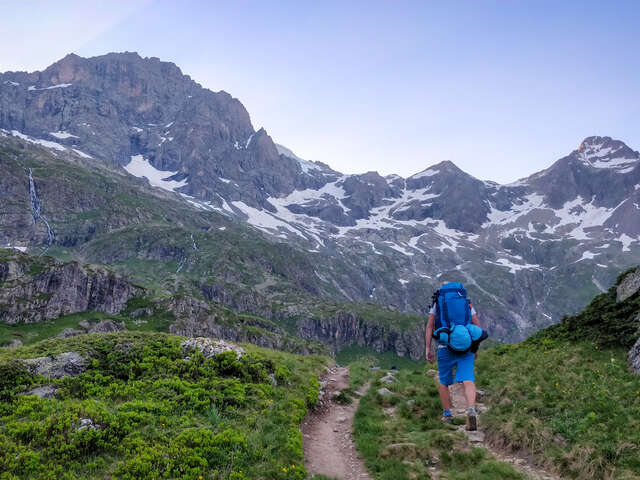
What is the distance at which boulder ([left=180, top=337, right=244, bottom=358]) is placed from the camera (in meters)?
19.1

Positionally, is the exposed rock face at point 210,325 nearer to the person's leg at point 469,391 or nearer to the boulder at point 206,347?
the boulder at point 206,347

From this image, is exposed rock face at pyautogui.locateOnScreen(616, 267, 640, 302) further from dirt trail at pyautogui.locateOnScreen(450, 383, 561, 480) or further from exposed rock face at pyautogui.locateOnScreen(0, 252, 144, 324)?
exposed rock face at pyautogui.locateOnScreen(0, 252, 144, 324)

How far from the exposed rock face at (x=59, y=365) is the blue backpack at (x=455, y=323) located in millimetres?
14250

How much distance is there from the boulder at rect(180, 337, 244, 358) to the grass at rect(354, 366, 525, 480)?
7295mm

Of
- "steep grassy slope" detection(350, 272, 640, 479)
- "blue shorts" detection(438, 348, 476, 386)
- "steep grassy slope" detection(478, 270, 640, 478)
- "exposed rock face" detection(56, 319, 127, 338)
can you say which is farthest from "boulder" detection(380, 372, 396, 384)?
"exposed rock face" detection(56, 319, 127, 338)

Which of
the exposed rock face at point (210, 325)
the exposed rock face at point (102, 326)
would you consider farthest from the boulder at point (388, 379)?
the exposed rock face at point (210, 325)

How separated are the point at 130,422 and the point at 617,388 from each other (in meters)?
17.1

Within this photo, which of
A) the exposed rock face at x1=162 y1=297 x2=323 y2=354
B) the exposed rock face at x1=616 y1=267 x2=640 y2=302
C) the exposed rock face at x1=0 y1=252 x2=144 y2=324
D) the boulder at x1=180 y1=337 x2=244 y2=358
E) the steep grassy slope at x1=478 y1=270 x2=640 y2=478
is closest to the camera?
the steep grassy slope at x1=478 y1=270 x2=640 y2=478

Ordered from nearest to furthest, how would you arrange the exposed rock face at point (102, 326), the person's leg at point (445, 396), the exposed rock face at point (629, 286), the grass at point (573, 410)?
the grass at point (573, 410), the person's leg at point (445, 396), the exposed rock face at point (629, 286), the exposed rock face at point (102, 326)

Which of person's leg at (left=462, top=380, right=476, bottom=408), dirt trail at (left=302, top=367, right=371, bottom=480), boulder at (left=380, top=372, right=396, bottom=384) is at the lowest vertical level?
boulder at (left=380, top=372, right=396, bottom=384)

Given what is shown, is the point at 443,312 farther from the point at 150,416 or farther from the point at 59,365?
the point at 59,365

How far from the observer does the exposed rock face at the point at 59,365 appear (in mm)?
14953

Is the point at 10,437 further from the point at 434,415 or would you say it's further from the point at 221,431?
the point at 434,415

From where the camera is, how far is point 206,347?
19.5 meters
